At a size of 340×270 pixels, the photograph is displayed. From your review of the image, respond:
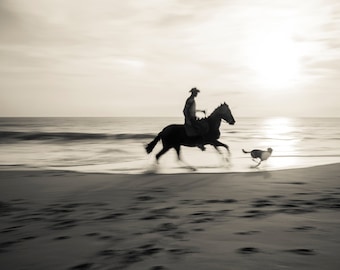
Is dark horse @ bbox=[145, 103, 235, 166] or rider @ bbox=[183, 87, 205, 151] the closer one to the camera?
rider @ bbox=[183, 87, 205, 151]

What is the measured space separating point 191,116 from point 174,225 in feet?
23.9

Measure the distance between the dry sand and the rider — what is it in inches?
156

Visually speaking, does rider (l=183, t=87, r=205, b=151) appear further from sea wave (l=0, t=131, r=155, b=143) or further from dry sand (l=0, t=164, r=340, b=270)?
sea wave (l=0, t=131, r=155, b=143)

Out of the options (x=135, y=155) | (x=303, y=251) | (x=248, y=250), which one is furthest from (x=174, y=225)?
(x=135, y=155)

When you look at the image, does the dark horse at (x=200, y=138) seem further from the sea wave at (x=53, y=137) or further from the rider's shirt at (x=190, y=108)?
the sea wave at (x=53, y=137)

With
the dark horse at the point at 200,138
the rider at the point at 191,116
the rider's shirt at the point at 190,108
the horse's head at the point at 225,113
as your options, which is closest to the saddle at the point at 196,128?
the rider at the point at 191,116

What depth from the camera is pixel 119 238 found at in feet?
12.6

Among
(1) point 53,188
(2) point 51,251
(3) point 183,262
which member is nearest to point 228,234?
(3) point 183,262

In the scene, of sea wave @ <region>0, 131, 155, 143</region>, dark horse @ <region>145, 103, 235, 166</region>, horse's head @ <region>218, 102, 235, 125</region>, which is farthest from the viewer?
sea wave @ <region>0, 131, 155, 143</region>

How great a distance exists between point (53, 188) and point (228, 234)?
4.77 meters

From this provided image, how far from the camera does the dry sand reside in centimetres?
318

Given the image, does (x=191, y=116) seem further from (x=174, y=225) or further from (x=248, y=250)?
(x=248, y=250)

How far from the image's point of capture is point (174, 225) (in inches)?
169

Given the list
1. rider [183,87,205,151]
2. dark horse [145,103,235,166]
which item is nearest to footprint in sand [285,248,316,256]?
rider [183,87,205,151]
